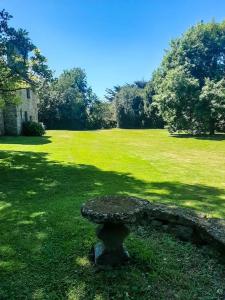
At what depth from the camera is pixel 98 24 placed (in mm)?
21125

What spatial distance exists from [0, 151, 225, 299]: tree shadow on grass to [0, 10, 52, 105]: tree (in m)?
3.71

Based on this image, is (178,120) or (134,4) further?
(178,120)

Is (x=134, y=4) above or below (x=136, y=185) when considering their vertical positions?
above

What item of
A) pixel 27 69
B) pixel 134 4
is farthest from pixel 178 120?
pixel 27 69

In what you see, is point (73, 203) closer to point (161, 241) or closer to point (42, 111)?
point (161, 241)

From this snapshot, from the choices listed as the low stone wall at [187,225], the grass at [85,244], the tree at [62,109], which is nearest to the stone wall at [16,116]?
the tree at [62,109]

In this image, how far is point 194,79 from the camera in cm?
2747

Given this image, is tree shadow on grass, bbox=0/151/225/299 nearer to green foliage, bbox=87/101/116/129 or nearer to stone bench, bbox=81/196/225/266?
stone bench, bbox=81/196/225/266

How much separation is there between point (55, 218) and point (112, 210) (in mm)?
2410

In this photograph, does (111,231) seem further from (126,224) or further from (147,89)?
(147,89)

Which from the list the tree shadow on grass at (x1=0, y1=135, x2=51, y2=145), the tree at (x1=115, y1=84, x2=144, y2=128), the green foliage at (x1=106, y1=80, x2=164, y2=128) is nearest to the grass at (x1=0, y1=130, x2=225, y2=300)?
the tree shadow on grass at (x1=0, y1=135, x2=51, y2=145)

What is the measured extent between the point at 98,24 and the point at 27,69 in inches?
395

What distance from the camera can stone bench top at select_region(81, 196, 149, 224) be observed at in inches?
148

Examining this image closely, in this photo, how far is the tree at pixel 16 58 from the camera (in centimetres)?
1155
